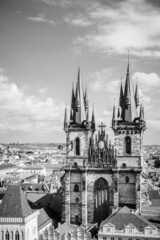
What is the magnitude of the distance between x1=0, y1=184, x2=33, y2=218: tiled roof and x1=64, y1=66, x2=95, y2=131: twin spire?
51.0 feet

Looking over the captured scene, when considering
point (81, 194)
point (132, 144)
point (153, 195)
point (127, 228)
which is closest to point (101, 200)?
point (81, 194)

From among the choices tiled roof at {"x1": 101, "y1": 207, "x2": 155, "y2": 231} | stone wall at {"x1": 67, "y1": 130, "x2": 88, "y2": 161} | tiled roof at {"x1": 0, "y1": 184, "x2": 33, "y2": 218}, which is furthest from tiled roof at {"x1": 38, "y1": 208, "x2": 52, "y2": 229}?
stone wall at {"x1": 67, "y1": 130, "x2": 88, "y2": 161}

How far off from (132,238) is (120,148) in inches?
589

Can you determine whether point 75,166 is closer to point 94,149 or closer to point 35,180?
point 94,149

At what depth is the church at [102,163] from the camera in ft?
187

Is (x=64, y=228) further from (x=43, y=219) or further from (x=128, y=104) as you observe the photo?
(x=128, y=104)

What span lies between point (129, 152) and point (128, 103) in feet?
26.3

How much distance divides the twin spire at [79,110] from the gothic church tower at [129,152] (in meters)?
5.09

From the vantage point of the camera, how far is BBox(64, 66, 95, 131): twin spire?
6018 centimetres

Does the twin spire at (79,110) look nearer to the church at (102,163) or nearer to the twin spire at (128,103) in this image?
the church at (102,163)

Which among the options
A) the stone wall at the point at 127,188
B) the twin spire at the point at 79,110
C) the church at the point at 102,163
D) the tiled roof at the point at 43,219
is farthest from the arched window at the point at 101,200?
the twin spire at the point at 79,110

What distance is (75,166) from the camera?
195 feet

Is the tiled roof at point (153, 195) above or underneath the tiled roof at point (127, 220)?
above

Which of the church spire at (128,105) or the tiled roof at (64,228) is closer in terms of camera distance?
the tiled roof at (64,228)
